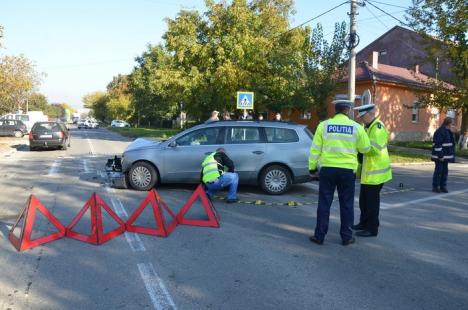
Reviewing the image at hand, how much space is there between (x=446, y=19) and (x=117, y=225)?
2095 centimetres

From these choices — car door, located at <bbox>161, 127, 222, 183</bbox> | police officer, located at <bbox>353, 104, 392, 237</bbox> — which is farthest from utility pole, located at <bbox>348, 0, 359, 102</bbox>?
police officer, located at <bbox>353, 104, 392, 237</bbox>

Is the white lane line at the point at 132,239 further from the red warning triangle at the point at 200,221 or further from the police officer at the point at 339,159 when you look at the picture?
the police officer at the point at 339,159

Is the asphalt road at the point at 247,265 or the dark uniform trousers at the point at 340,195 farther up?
the dark uniform trousers at the point at 340,195

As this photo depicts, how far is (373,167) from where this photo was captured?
641cm

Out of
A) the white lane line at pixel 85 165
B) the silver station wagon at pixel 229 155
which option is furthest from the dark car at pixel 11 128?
the silver station wagon at pixel 229 155

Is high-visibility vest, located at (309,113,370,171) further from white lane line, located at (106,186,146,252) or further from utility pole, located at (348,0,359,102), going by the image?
utility pole, located at (348,0,359,102)

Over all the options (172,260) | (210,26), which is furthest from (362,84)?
(172,260)

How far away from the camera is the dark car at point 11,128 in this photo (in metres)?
32.2

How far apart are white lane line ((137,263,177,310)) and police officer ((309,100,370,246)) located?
233 centimetres

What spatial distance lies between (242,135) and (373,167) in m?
4.03

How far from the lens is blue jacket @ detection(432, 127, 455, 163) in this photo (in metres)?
10.7

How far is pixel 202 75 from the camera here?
24.8 metres

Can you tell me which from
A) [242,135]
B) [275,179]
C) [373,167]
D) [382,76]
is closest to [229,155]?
[242,135]

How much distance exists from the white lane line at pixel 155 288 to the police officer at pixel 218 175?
3.56 metres
